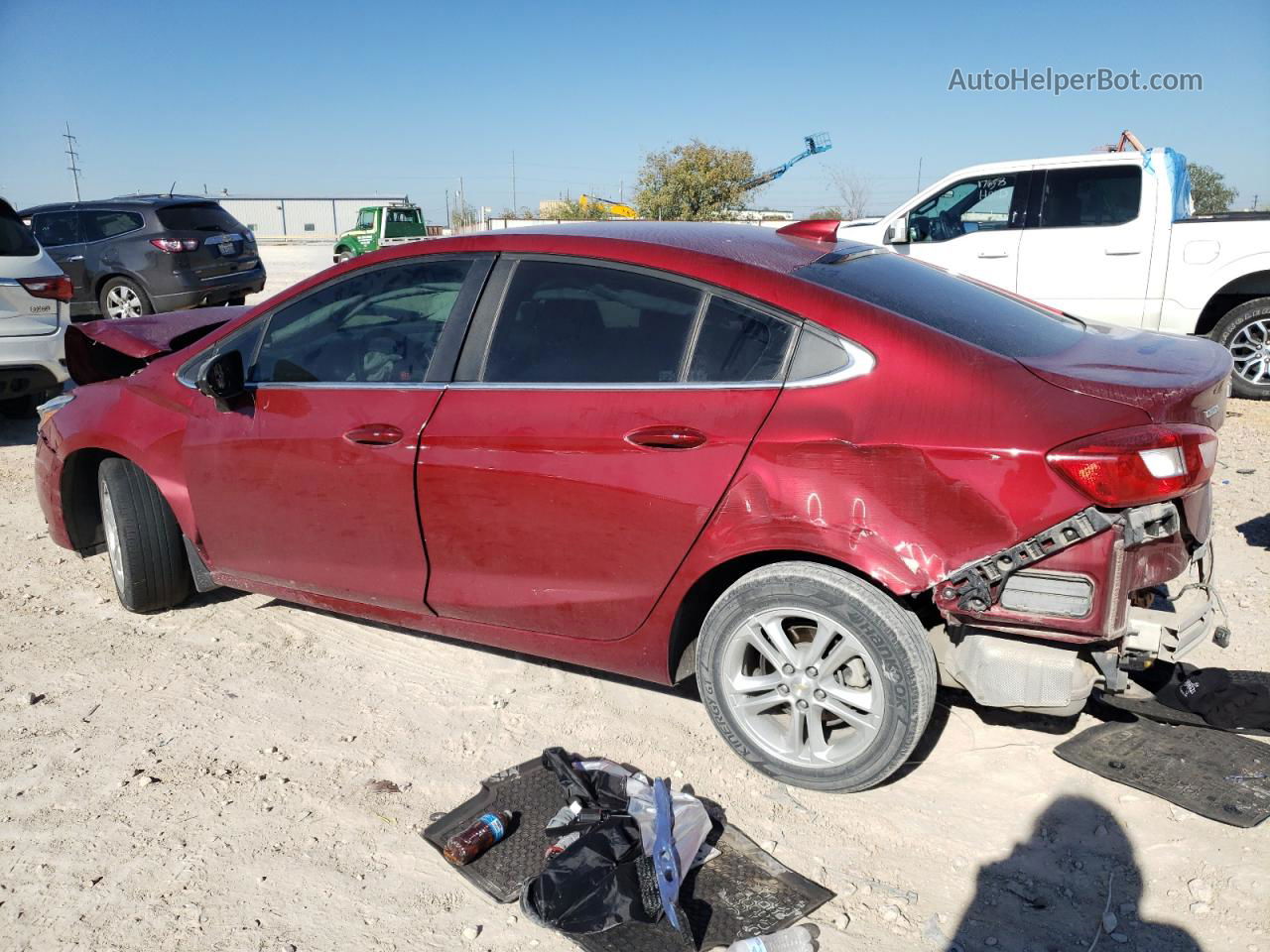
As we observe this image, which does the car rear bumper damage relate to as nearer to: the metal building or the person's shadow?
the person's shadow

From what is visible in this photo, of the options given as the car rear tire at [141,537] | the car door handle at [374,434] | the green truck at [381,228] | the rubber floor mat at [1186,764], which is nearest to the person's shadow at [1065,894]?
the rubber floor mat at [1186,764]

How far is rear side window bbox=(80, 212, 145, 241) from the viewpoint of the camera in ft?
41.8

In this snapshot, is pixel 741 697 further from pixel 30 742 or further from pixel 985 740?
pixel 30 742

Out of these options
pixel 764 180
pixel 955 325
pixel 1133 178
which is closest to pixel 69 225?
pixel 1133 178

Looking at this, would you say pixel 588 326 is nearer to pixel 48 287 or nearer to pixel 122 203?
pixel 48 287

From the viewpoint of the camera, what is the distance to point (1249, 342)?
8.63m

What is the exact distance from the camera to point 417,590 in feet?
11.7

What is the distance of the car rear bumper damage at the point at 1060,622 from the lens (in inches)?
103

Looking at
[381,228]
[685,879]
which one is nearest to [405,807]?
[685,879]

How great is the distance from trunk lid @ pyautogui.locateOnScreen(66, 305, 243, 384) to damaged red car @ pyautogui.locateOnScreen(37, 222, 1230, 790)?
593 mm

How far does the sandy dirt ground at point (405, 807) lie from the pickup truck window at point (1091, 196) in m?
5.32

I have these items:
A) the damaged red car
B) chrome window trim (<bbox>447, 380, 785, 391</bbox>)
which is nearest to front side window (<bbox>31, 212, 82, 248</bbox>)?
the damaged red car

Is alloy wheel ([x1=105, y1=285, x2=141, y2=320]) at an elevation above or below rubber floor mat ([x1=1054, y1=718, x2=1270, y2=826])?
above

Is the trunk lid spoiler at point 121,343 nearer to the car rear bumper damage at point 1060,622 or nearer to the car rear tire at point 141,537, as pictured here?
the car rear tire at point 141,537
